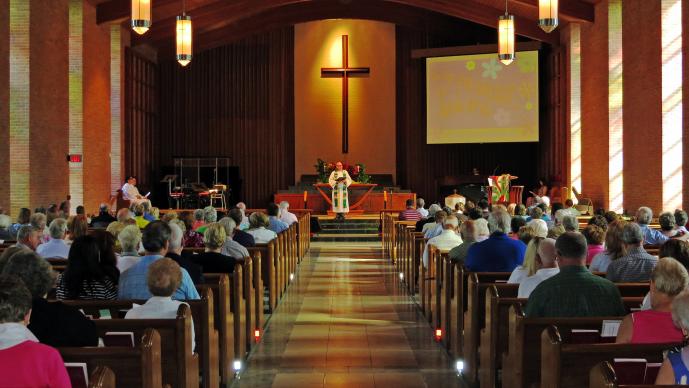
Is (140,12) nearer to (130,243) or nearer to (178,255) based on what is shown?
(130,243)

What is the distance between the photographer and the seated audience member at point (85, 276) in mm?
4758

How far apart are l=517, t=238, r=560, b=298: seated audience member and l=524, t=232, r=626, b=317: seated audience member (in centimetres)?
54

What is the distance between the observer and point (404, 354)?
6.48 m

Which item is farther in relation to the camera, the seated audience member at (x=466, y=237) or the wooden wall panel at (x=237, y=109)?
the wooden wall panel at (x=237, y=109)

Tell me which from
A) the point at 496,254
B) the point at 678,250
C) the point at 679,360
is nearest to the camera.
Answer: the point at 679,360

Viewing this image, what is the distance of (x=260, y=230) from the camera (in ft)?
31.8

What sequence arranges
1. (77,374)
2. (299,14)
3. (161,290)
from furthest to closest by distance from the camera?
(299,14) → (161,290) → (77,374)

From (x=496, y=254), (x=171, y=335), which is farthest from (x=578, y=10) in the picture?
(x=171, y=335)

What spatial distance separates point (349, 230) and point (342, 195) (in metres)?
0.98

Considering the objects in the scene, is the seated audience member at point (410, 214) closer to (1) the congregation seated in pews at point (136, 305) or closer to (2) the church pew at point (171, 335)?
(1) the congregation seated in pews at point (136, 305)

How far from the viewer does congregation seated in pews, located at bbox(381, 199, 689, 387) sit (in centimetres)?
321

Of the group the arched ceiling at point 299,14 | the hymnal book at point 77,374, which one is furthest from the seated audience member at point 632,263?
the arched ceiling at point 299,14

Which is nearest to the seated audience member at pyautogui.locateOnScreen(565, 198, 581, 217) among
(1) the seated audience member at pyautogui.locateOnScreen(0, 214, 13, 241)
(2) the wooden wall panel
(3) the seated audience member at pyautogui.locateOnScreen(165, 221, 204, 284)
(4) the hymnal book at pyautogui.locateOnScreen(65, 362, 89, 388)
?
(1) the seated audience member at pyautogui.locateOnScreen(0, 214, 13, 241)

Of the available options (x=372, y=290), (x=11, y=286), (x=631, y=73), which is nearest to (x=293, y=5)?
(x=631, y=73)
